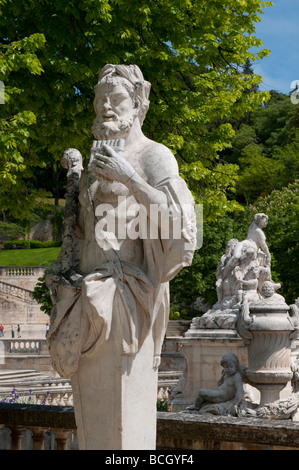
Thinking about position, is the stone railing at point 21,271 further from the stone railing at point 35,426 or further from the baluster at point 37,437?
the baluster at point 37,437

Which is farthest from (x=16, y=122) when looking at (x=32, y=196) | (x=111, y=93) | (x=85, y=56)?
(x=111, y=93)

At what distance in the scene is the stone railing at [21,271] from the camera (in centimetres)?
5628

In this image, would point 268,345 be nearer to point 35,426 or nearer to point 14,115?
point 14,115

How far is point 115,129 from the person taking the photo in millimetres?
4371

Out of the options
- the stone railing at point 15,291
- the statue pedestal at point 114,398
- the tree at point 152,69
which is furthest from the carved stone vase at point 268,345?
the stone railing at point 15,291

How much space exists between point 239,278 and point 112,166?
11.2 metres

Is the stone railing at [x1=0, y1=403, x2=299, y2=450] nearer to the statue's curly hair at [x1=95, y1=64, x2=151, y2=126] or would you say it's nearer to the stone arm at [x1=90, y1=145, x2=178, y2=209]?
the stone arm at [x1=90, y1=145, x2=178, y2=209]

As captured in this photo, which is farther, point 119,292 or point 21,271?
point 21,271

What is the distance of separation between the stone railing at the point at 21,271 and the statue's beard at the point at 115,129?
52.1 metres

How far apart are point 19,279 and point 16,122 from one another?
4814 cm

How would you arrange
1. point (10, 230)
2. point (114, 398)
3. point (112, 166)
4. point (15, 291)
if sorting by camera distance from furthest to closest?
point (10, 230), point (15, 291), point (112, 166), point (114, 398)

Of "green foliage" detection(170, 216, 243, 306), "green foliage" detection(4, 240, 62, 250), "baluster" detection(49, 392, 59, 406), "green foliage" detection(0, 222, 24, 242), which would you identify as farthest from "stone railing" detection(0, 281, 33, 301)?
"baluster" detection(49, 392, 59, 406)

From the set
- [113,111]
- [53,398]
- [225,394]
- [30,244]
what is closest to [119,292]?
[113,111]
